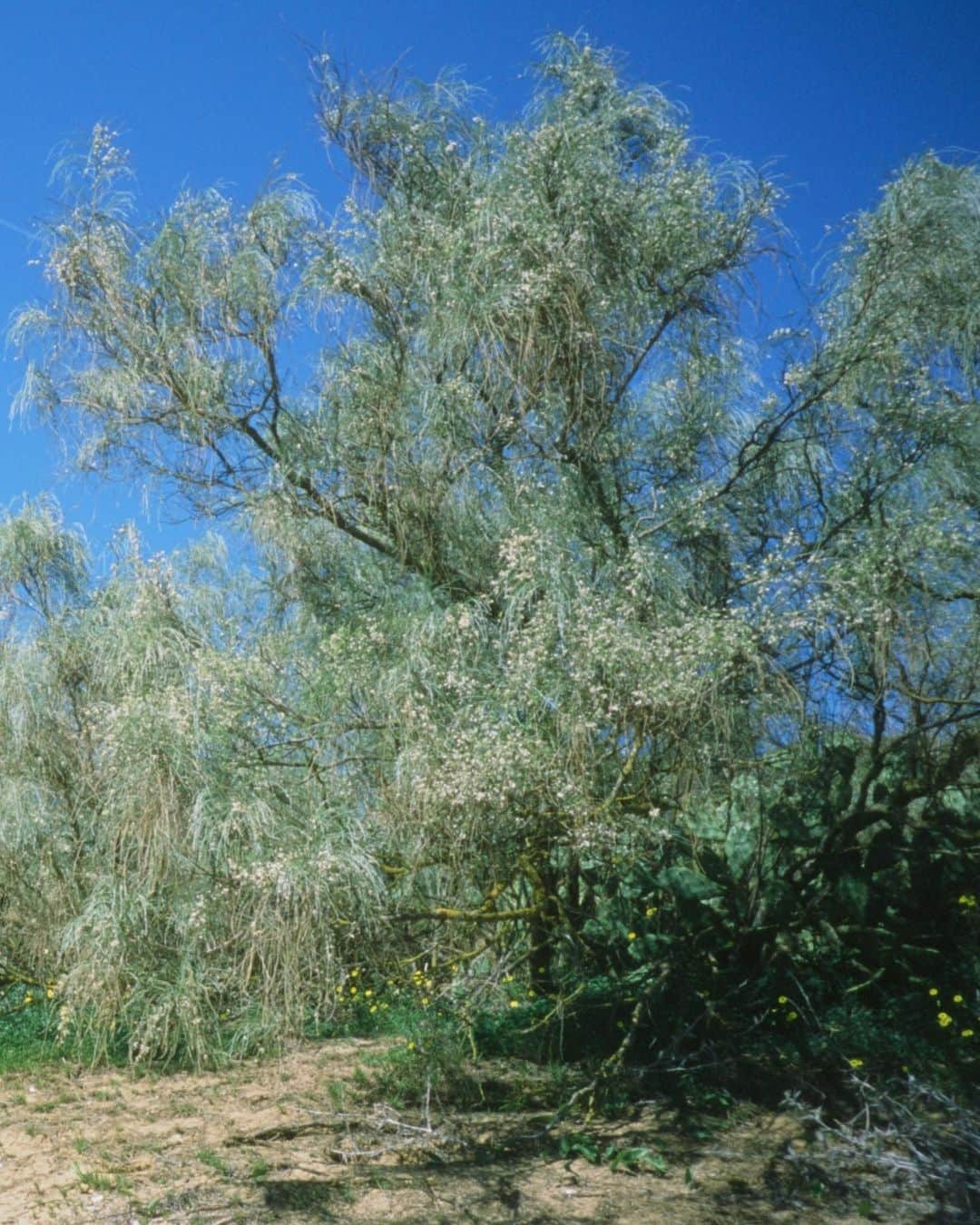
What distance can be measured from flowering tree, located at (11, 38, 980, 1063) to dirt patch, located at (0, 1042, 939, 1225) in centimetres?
70

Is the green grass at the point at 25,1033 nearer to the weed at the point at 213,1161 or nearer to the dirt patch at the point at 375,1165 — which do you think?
the dirt patch at the point at 375,1165

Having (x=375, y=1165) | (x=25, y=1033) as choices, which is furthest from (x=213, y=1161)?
(x=25, y=1033)

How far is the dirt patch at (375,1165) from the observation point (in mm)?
4809

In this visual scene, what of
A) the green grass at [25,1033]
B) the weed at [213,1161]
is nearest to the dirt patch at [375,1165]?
the weed at [213,1161]

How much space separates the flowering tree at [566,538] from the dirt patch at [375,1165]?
697mm

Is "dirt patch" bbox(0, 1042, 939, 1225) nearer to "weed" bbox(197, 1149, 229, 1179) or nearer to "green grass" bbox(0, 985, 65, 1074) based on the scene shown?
"weed" bbox(197, 1149, 229, 1179)

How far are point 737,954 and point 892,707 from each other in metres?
1.44

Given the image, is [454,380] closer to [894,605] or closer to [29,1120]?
[894,605]

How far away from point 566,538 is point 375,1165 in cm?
262

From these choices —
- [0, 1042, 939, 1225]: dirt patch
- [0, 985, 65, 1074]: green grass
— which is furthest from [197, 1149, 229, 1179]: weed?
[0, 985, 65, 1074]: green grass

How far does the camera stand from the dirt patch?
481cm

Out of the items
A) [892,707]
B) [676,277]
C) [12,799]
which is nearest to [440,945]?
[892,707]

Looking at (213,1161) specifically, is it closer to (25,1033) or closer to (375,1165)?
(375,1165)

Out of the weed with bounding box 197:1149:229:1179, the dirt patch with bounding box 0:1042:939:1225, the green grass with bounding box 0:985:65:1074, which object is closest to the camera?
the dirt patch with bounding box 0:1042:939:1225
